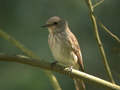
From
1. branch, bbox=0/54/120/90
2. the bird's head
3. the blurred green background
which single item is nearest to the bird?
the bird's head

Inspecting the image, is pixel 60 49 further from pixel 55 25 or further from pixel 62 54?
pixel 55 25

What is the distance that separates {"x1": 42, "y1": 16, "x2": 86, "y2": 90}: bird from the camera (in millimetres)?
4512

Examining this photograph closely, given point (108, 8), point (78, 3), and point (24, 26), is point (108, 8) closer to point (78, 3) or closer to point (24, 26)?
point (78, 3)

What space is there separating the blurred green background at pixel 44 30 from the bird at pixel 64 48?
2029 mm

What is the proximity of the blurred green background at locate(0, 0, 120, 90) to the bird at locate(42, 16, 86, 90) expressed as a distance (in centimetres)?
203

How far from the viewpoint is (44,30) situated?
7.43 meters

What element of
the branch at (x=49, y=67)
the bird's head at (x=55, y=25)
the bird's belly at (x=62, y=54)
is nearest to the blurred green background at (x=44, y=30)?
the bird's head at (x=55, y=25)

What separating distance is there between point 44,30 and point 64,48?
290cm

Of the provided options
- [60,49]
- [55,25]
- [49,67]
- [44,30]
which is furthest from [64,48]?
[44,30]

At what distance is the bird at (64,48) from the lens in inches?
178

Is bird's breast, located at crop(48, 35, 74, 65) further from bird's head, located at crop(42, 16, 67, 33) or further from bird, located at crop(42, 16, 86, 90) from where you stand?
bird's head, located at crop(42, 16, 67, 33)

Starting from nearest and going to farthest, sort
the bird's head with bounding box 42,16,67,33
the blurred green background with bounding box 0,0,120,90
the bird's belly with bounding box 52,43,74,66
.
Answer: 1. the bird's belly with bounding box 52,43,74,66
2. the bird's head with bounding box 42,16,67,33
3. the blurred green background with bounding box 0,0,120,90

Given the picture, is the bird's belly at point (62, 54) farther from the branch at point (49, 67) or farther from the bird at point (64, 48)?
the branch at point (49, 67)

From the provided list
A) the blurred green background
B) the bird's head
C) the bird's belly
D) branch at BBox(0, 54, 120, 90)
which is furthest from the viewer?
the blurred green background
